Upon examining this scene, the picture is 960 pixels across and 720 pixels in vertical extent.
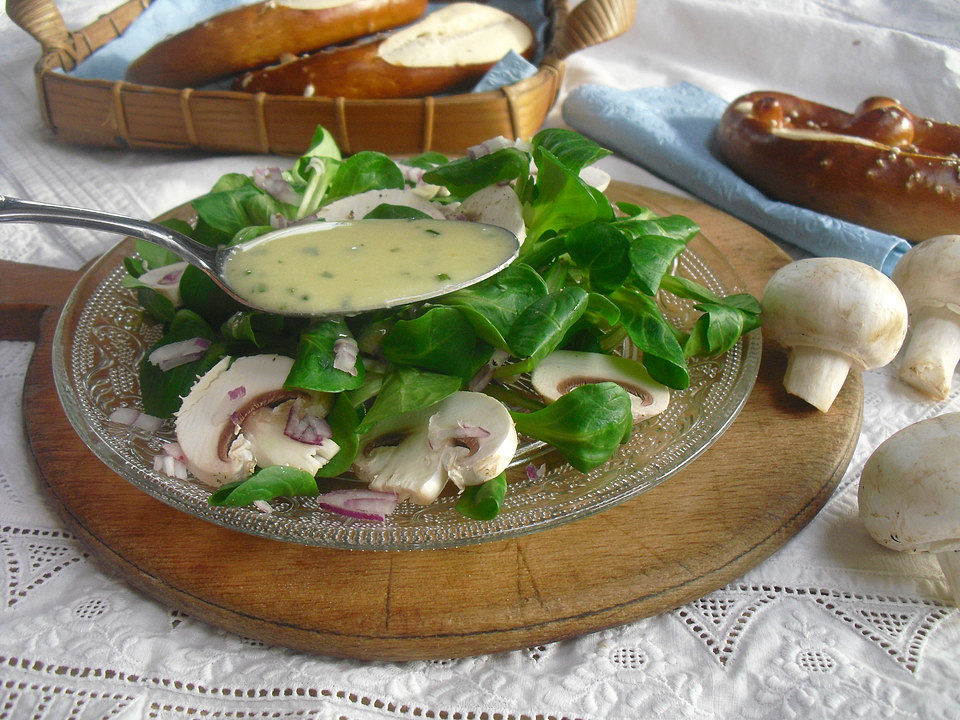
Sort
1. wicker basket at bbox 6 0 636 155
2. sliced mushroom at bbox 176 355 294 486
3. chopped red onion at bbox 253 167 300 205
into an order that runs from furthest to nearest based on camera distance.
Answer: wicker basket at bbox 6 0 636 155 → chopped red onion at bbox 253 167 300 205 → sliced mushroom at bbox 176 355 294 486

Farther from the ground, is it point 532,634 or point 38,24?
point 38,24

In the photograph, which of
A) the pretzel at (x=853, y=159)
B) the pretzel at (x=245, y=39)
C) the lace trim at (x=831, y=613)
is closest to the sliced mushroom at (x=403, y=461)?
the lace trim at (x=831, y=613)

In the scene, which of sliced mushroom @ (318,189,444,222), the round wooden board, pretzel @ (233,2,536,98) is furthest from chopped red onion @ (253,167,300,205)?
pretzel @ (233,2,536,98)

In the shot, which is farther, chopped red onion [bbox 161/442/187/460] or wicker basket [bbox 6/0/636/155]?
wicker basket [bbox 6/0/636/155]

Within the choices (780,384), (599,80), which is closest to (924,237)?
(780,384)

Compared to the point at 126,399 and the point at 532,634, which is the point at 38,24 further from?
the point at 532,634

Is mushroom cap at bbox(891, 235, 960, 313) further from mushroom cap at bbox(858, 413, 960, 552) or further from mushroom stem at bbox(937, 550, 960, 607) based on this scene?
mushroom stem at bbox(937, 550, 960, 607)
